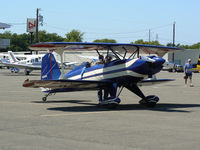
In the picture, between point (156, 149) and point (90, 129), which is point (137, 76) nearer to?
point (90, 129)

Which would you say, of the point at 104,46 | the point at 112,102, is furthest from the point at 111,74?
the point at 104,46

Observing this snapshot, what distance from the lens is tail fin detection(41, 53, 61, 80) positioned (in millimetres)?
13945

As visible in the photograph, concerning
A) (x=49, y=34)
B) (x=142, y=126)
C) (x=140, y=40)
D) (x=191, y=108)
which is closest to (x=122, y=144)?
(x=142, y=126)

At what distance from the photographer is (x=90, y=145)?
255 inches

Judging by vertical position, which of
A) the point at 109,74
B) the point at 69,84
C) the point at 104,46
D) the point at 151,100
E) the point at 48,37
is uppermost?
the point at 48,37

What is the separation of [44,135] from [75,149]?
1.39 m

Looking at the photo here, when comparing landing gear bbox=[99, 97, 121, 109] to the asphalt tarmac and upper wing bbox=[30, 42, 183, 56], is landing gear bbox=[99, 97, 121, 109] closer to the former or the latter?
the asphalt tarmac

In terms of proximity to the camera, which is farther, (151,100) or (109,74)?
(151,100)

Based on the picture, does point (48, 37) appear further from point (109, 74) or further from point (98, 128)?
point (98, 128)

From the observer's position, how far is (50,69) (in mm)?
13984

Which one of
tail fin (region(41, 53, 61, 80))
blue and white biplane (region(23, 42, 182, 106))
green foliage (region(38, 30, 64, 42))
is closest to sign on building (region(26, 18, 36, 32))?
tail fin (region(41, 53, 61, 80))

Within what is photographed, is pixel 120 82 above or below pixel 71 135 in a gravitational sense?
above

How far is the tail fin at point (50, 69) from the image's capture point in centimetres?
1395

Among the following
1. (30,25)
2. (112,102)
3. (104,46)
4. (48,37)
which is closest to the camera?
(112,102)
